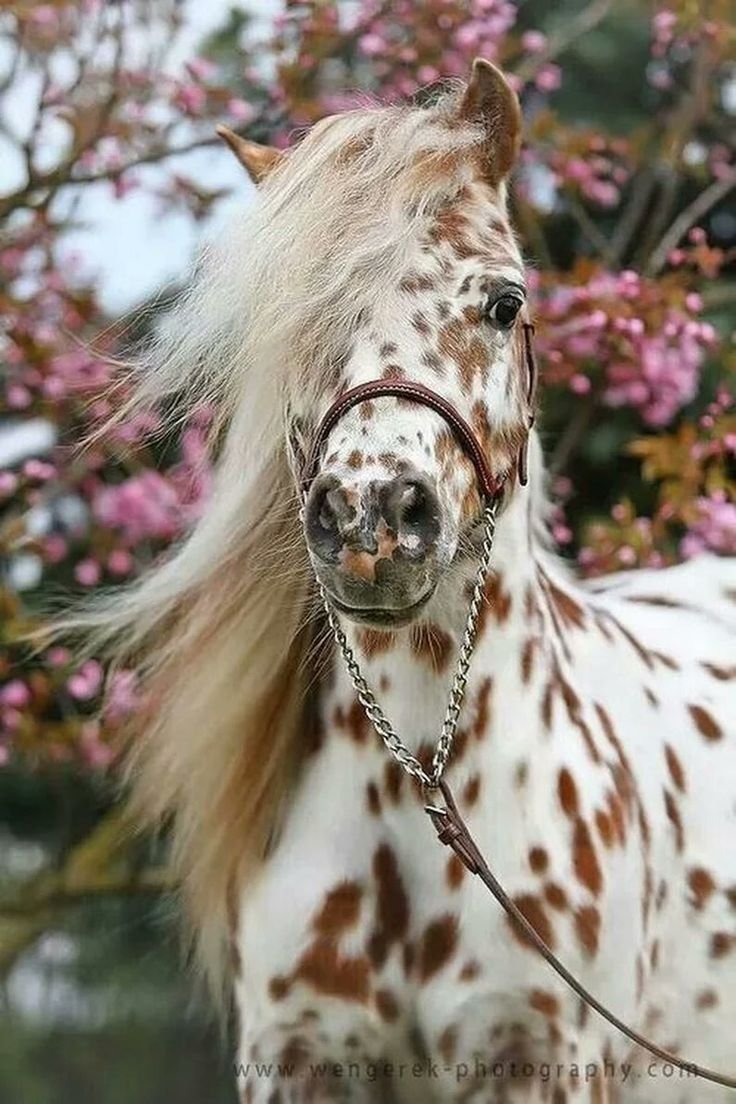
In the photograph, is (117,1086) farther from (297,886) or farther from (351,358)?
(351,358)

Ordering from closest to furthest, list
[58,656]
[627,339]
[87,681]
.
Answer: [627,339], [87,681], [58,656]

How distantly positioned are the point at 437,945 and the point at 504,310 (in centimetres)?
68

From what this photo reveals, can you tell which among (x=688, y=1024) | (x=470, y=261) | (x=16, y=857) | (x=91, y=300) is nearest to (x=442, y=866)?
(x=688, y=1024)

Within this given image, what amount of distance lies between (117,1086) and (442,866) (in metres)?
4.53

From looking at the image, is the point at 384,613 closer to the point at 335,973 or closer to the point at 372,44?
the point at 335,973

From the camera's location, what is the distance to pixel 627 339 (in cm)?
292

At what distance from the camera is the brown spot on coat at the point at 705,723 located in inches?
87.6

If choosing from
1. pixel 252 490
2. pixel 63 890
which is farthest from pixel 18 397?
pixel 252 490

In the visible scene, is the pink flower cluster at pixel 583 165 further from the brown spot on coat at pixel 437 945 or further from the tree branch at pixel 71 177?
the brown spot on coat at pixel 437 945

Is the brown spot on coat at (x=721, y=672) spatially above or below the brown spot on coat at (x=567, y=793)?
above

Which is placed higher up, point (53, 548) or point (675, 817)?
point (53, 548)

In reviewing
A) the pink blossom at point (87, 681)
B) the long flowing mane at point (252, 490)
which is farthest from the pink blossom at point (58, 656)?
the long flowing mane at point (252, 490)

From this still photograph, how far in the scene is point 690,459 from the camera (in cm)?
293

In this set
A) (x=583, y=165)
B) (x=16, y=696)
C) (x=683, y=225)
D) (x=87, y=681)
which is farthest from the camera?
Answer: (x=683, y=225)
